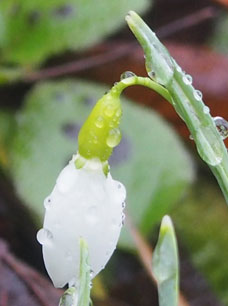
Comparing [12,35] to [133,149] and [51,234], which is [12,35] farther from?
[51,234]

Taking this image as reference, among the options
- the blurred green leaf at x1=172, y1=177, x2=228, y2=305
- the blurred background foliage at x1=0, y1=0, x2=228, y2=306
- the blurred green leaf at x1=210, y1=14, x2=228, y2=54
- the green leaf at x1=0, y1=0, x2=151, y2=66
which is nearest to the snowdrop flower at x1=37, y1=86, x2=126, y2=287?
the blurred background foliage at x1=0, y1=0, x2=228, y2=306

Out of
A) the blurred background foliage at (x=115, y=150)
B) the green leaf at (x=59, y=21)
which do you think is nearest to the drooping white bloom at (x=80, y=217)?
the blurred background foliage at (x=115, y=150)

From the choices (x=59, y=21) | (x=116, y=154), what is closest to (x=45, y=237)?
(x=116, y=154)

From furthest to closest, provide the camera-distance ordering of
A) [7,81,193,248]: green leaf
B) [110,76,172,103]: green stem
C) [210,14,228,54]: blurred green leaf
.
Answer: [210,14,228,54]: blurred green leaf, [7,81,193,248]: green leaf, [110,76,172,103]: green stem

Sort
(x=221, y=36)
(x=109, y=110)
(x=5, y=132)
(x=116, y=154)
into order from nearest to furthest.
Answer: (x=109, y=110) → (x=116, y=154) → (x=5, y=132) → (x=221, y=36)

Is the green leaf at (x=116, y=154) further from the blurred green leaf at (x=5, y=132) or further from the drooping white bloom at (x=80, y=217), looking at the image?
the drooping white bloom at (x=80, y=217)

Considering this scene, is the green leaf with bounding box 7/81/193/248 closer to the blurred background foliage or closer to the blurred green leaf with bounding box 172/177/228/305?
the blurred background foliage

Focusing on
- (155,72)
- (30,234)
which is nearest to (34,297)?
(30,234)

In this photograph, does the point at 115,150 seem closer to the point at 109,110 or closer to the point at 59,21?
the point at 59,21
